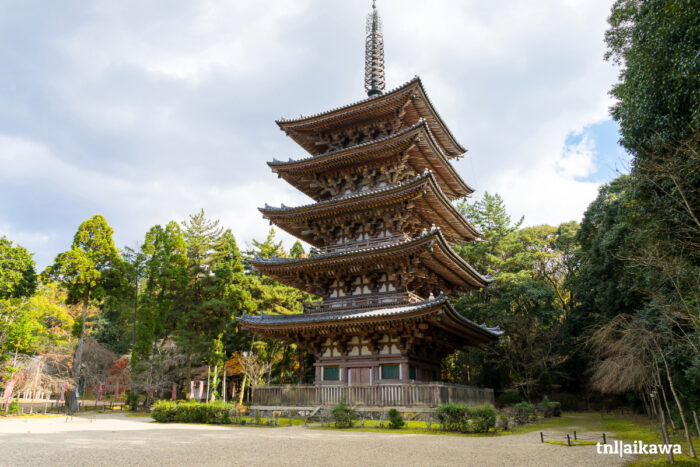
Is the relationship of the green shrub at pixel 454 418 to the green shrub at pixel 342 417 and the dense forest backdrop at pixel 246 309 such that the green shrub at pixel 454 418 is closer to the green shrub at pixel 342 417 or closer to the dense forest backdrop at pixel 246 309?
the green shrub at pixel 342 417

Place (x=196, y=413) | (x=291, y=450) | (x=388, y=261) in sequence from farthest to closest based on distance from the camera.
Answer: (x=388, y=261) → (x=196, y=413) → (x=291, y=450)

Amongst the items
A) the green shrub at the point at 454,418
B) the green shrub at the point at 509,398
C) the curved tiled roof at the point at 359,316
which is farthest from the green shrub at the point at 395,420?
the green shrub at the point at 509,398

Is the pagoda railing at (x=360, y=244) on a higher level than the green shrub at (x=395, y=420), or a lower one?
higher

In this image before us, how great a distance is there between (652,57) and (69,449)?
18.1 m

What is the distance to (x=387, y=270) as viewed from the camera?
20562 millimetres

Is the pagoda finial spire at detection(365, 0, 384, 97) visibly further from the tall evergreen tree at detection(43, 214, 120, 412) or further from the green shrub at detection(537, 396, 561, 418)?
the tall evergreen tree at detection(43, 214, 120, 412)

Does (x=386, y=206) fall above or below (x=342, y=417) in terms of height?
above

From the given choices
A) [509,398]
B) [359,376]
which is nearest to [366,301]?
[359,376]

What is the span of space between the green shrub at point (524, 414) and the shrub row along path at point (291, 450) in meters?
7.03

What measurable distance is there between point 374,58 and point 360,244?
48.1 feet

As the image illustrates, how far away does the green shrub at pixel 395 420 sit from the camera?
627 inches

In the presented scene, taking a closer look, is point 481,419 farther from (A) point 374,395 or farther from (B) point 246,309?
(B) point 246,309

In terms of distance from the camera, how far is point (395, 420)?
628 inches

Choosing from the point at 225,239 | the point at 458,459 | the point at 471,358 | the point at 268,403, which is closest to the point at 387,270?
the point at 268,403
